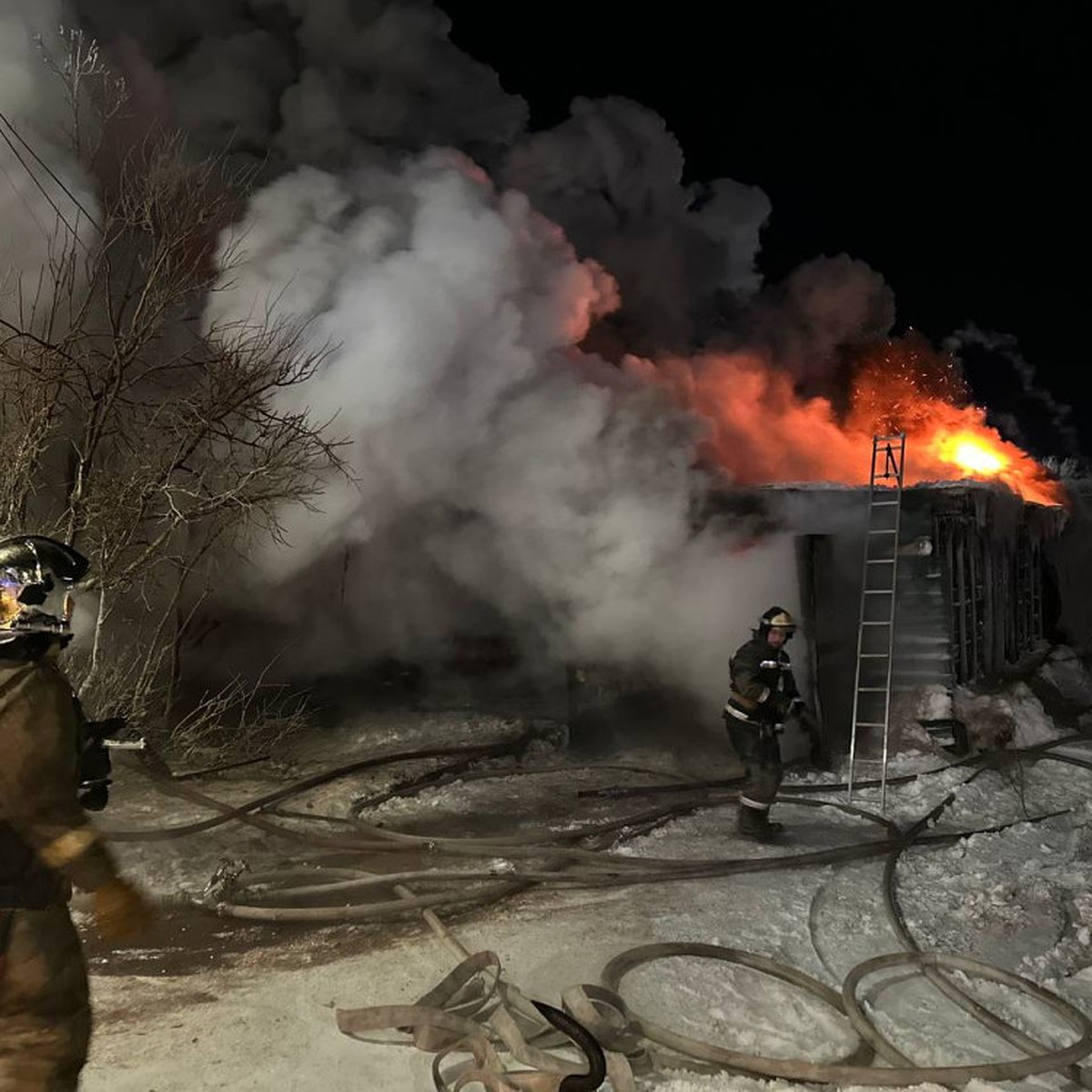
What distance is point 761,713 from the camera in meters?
6.51

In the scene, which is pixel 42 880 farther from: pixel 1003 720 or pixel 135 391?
pixel 1003 720

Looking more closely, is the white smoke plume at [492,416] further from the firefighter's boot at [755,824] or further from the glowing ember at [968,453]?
the glowing ember at [968,453]

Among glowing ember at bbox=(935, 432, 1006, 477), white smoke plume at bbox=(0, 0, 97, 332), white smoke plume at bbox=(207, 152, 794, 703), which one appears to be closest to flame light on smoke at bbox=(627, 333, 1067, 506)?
glowing ember at bbox=(935, 432, 1006, 477)

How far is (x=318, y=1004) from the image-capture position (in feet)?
12.8

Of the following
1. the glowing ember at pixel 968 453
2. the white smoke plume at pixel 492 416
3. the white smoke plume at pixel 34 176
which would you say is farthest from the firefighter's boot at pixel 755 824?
the glowing ember at pixel 968 453

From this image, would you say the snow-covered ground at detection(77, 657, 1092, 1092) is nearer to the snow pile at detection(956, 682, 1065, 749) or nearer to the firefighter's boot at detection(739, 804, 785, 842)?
the firefighter's boot at detection(739, 804, 785, 842)

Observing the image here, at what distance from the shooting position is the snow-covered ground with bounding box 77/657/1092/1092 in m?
3.51

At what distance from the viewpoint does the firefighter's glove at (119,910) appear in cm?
245

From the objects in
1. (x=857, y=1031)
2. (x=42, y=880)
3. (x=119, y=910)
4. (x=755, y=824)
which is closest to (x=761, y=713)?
(x=755, y=824)

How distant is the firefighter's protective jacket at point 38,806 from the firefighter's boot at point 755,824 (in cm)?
525

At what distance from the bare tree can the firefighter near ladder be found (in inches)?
196

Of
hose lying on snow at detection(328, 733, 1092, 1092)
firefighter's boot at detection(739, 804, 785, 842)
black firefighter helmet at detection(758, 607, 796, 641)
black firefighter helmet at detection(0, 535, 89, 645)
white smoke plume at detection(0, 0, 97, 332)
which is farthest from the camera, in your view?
white smoke plume at detection(0, 0, 97, 332)

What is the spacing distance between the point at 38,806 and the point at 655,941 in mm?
3471

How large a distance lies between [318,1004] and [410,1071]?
0.80 metres
